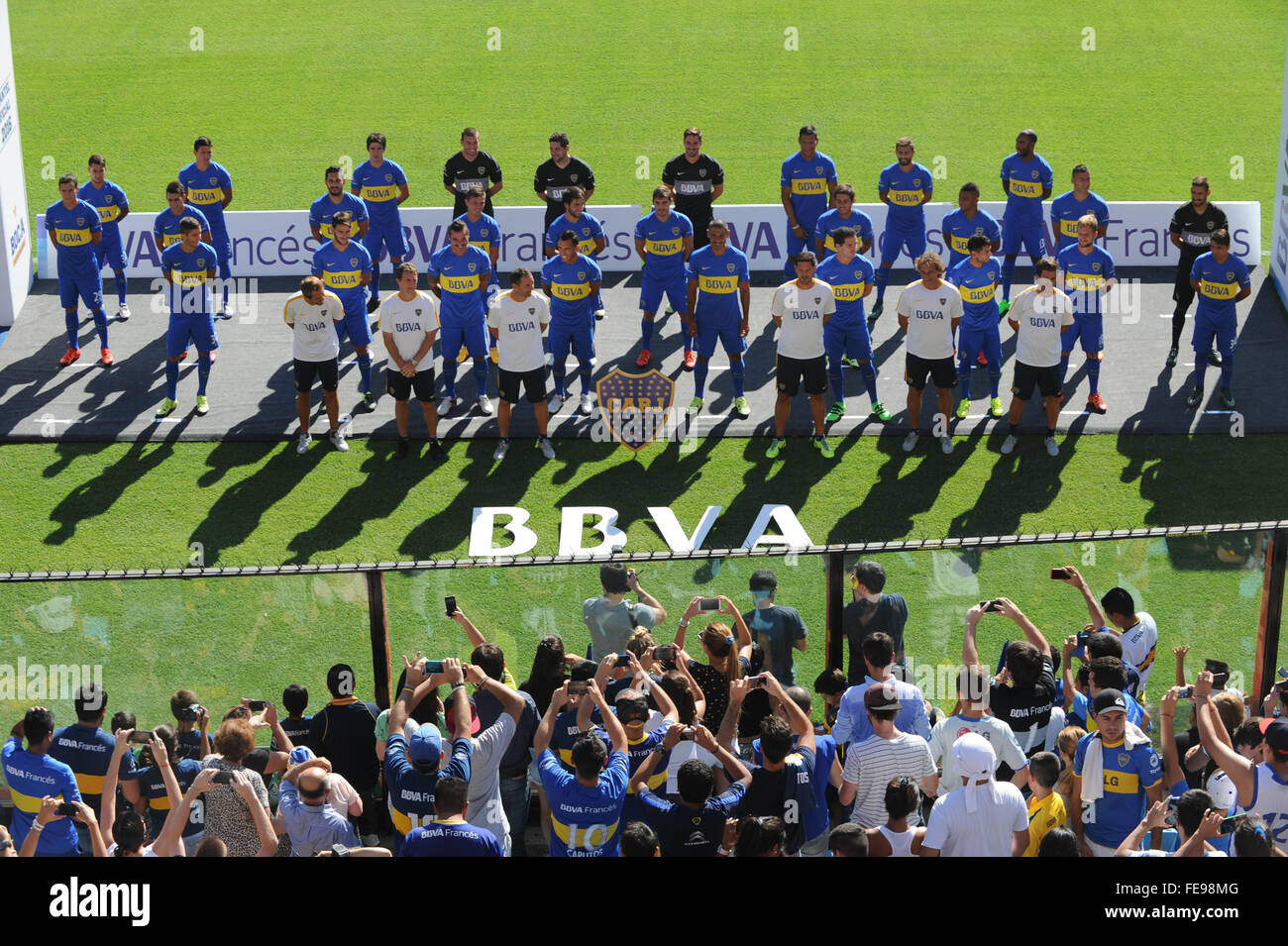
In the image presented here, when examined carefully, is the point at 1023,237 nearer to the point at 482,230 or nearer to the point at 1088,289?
the point at 1088,289

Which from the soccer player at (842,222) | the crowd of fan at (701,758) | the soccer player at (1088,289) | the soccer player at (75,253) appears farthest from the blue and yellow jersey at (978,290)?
the soccer player at (75,253)

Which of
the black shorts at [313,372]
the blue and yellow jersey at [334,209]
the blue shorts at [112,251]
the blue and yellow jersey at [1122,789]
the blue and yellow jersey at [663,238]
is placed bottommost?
the blue and yellow jersey at [1122,789]

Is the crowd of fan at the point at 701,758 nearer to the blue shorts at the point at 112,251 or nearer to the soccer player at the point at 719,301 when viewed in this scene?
the soccer player at the point at 719,301

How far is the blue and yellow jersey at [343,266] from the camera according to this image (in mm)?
15281

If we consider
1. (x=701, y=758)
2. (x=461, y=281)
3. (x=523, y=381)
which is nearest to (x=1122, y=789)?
(x=701, y=758)

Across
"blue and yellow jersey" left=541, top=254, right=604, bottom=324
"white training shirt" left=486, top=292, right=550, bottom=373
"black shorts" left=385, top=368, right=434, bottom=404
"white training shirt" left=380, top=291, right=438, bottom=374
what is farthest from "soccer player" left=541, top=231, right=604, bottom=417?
"black shorts" left=385, top=368, right=434, bottom=404

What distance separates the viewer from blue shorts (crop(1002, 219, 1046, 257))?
17281mm

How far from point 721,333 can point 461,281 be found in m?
2.63

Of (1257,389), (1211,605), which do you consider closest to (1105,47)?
(1257,389)

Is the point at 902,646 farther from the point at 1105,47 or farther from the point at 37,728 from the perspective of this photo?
the point at 1105,47

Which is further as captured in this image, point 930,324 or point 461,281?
point 461,281

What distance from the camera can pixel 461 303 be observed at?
15.2m

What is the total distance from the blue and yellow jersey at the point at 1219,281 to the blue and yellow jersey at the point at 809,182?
13.7 ft

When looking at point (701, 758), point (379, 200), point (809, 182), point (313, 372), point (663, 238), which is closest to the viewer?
point (701, 758)
